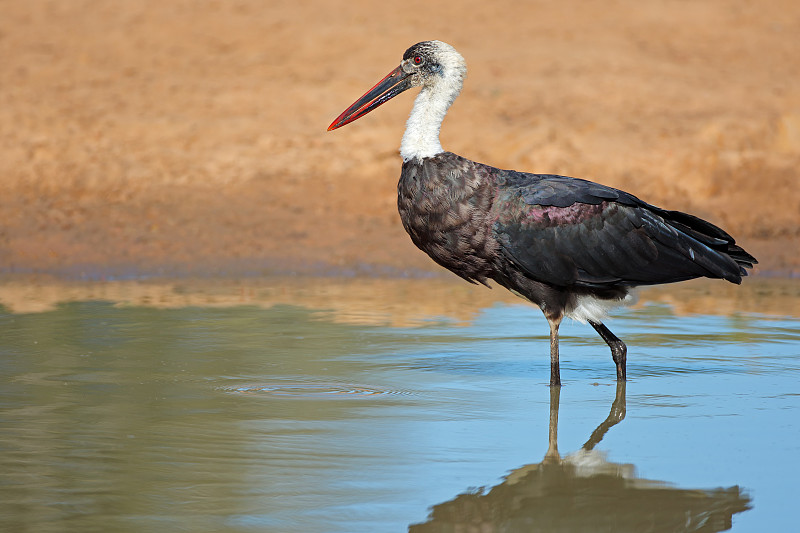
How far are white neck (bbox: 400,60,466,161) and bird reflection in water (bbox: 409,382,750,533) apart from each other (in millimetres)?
2420

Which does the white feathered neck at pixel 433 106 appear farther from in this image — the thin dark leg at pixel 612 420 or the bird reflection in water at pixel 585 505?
the bird reflection in water at pixel 585 505

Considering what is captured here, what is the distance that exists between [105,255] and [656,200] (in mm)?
6256

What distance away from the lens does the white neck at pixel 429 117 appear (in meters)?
6.58

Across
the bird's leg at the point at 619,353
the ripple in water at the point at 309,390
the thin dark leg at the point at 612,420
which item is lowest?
the ripple in water at the point at 309,390

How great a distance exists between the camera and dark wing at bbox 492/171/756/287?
252 inches

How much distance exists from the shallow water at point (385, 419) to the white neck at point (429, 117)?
125cm

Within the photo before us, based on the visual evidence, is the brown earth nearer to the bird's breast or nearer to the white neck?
the white neck

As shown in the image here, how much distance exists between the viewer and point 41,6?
1794cm

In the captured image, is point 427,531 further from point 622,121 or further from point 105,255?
point 622,121

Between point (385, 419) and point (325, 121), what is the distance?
9.78 m

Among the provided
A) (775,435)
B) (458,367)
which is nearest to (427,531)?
(775,435)

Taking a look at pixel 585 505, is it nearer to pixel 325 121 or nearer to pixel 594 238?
pixel 594 238

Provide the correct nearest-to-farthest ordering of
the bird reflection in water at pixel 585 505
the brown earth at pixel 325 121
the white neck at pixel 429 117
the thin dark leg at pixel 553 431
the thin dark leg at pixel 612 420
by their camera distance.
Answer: the bird reflection in water at pixel 585 505, the thin dark leg at pixel 553 431, the thin dark leg at pixel 612 420, the white neck at pixel 429 117, the brown earth at pixel 325 121

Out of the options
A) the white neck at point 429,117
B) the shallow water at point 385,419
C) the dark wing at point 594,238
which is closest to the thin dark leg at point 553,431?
the shallow water at point 385,419
